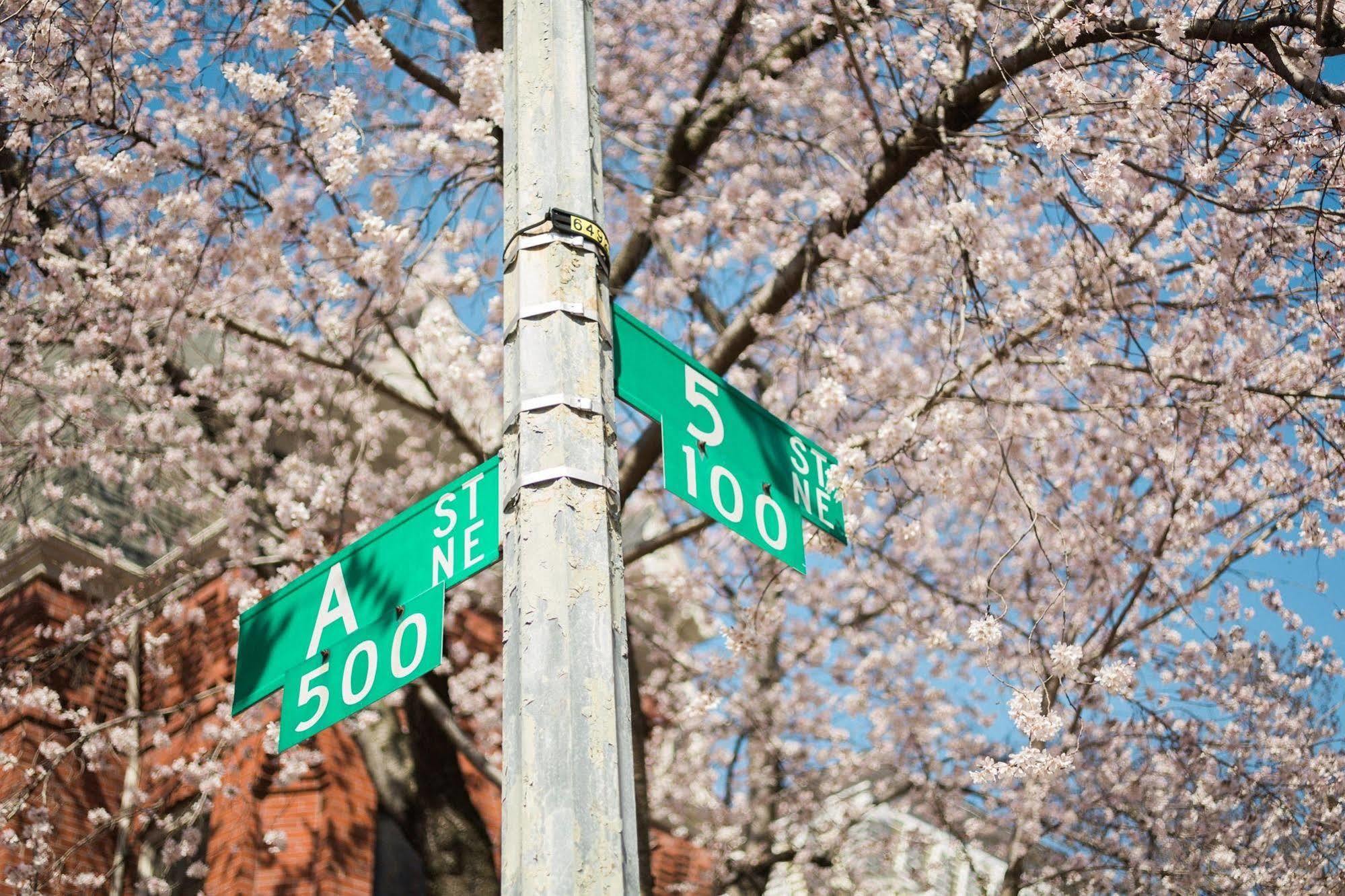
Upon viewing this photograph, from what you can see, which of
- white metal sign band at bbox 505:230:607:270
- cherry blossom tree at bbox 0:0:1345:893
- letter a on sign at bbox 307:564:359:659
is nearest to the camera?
white metal sign band at bbox 505:230:607:270

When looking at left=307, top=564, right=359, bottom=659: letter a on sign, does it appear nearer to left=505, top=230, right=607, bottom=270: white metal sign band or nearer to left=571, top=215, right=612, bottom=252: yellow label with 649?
left=505, top=230, right=607, bottom=270: white metal sign band

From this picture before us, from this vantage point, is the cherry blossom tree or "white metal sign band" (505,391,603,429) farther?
the cherry blossom tree

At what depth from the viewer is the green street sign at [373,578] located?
3.87 meters

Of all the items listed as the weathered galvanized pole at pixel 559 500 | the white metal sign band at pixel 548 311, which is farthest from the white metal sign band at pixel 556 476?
the white metal sign band at pixel 548 311

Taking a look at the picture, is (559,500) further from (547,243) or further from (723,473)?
(723,473)

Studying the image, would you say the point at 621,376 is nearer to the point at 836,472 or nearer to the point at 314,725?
the point at 314,725

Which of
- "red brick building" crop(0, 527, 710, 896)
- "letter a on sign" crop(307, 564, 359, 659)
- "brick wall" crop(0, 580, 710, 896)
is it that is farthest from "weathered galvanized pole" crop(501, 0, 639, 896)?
"brick wall" crop(0, 580, 710, 896)

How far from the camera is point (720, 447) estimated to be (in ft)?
14.3

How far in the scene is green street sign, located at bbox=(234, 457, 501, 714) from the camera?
3.87 m

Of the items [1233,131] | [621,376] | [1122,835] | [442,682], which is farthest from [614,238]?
[621,376]

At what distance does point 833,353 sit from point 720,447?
4808 millimetres

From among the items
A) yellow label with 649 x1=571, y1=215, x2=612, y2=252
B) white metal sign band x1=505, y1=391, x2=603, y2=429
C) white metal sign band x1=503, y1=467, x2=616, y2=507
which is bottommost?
white metal sign band x1=503, y1=467, x2=616, y2=507

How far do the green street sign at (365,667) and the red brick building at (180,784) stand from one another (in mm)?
7049

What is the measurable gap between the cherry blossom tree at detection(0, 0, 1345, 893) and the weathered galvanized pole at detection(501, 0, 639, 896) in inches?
124
